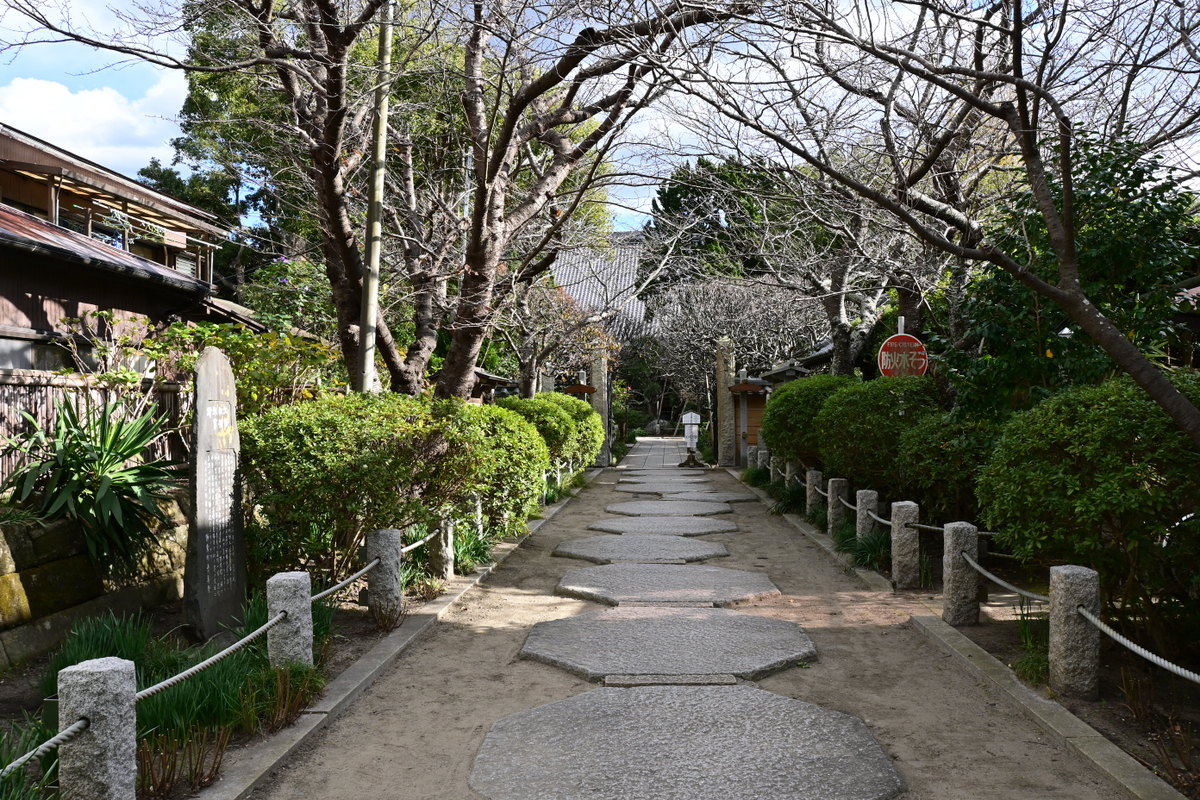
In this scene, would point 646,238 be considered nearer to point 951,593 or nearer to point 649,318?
point 951,593

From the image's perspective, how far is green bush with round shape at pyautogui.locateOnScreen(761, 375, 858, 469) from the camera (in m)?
13.3

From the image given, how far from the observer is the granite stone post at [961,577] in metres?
6.48

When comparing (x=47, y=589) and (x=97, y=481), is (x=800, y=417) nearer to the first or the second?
(x=97, y=481)

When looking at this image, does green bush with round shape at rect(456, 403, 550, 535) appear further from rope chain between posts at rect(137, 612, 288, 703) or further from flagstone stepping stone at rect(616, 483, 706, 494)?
flagstone stepping stone at rect(616, 483, 706, 494)

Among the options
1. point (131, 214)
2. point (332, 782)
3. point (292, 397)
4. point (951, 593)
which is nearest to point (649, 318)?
point (131, 214)

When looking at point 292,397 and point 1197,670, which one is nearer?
point 1197,670

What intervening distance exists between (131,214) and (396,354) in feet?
34.6

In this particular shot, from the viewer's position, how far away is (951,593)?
6543 mm

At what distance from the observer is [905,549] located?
313 inches

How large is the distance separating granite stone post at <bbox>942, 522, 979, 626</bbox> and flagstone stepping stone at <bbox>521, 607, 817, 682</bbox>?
115 centimetres

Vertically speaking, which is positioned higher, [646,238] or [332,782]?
[646,238]

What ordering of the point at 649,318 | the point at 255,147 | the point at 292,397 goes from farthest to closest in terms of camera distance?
the point at 649,318, the point at 255,147, the point at 292,397

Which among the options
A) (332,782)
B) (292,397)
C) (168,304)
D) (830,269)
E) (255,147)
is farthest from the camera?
(168,304)

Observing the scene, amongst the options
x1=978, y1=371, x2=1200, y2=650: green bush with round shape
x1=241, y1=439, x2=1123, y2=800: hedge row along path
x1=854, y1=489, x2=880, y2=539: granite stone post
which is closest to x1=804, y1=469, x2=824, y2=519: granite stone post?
x1=854, y1=489, x2=880, y2=539: granite stone post
